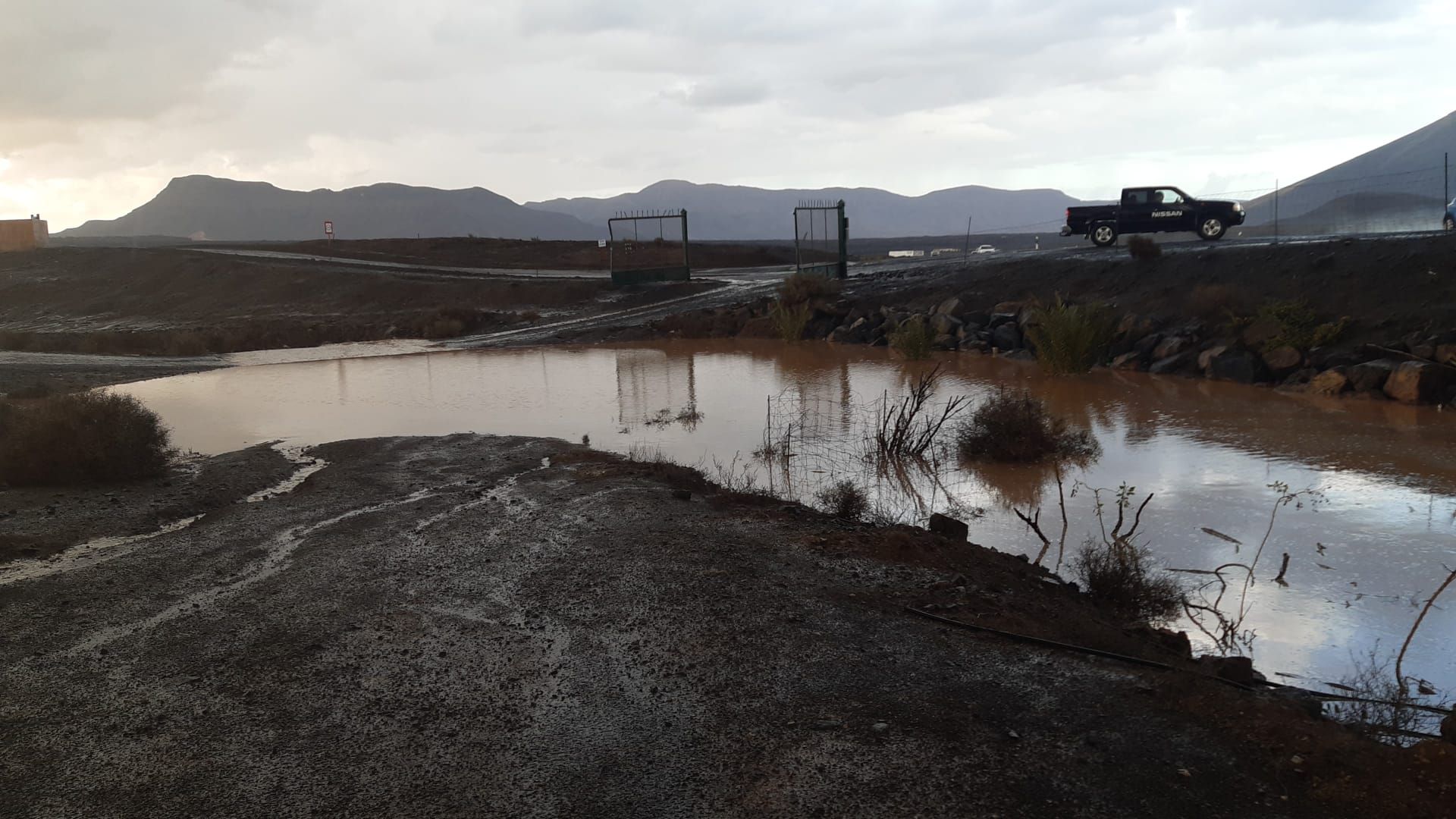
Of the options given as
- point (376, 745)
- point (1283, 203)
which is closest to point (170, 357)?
point (376, 745)

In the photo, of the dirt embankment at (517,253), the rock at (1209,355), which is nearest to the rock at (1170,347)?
the rock at (1209,355)

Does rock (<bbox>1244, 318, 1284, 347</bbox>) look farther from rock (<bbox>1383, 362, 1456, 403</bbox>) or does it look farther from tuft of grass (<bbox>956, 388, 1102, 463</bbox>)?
tuft of grass (<bbox>956, 388, 1102, 463</bbox>)

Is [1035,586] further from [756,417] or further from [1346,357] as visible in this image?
[1346,357]

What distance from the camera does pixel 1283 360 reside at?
17.3 meters

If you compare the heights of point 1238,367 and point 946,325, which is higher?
point 946,325

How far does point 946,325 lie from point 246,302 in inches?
1150

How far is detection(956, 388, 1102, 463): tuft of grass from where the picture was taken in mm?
11977

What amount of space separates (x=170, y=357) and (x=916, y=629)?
26.9 meters

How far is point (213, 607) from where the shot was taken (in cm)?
679

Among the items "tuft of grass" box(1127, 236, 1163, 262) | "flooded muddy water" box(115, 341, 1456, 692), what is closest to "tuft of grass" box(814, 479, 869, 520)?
"flooded muddy water" box(115, 341, 1456, 692)

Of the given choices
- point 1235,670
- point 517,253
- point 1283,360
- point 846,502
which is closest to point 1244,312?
point 1283,360

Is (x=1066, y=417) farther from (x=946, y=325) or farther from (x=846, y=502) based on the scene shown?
(x=946, y=325)

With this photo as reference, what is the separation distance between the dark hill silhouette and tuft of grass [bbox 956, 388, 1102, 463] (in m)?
21.0

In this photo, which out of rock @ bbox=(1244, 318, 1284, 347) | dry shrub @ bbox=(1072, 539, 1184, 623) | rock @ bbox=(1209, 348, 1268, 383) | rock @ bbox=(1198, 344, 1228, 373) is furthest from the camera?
rock @ bbox=(1198, 344, 1228, 373)
